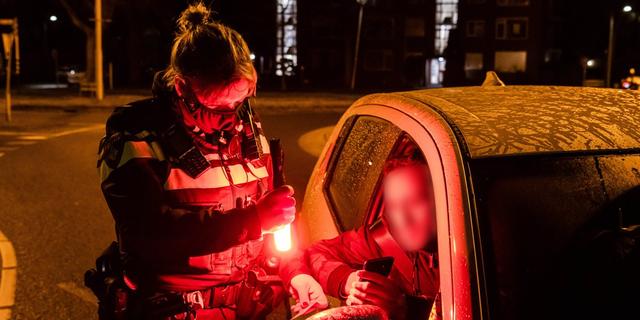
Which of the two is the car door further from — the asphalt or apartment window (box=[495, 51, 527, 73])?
apartment window (box=[495, 51, 527, 73])

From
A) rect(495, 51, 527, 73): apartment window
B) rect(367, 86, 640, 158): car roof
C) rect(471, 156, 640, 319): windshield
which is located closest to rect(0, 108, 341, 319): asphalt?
rect(367, 86, 640, 158): car roof

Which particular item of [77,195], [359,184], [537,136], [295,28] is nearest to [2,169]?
[77,195]

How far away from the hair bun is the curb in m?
3.12

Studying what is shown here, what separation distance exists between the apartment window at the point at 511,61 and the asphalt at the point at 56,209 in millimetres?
48934

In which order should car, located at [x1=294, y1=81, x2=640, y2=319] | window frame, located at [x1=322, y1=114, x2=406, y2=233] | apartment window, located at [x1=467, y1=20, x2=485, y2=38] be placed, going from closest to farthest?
car, located at [x1=294, y1=81, x2=640, y2=319]
window frame, located at [x1=322, y1=114, x2=406, y2=233]
apartment window, located at [x1=467, y1=20, x2=485, y2=38]

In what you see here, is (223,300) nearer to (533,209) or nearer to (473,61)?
(533,209)

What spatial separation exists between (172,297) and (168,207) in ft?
1.08

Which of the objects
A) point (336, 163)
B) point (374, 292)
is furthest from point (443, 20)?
point (374, 292)

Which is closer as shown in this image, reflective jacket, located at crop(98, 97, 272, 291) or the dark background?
reflective jacket, located at crop(98, 97, 272, 291)

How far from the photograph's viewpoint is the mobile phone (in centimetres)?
225

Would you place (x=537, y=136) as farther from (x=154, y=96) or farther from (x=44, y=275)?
(x=44, y=275)

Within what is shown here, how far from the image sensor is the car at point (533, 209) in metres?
1.88

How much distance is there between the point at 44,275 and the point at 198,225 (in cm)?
413

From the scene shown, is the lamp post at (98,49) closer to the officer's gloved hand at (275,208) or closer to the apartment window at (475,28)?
the officer's gloved hand at (275,208)
